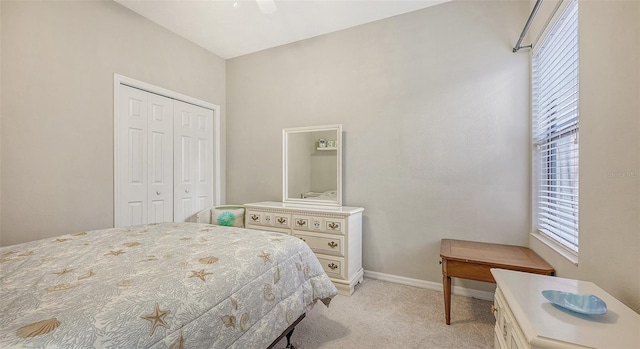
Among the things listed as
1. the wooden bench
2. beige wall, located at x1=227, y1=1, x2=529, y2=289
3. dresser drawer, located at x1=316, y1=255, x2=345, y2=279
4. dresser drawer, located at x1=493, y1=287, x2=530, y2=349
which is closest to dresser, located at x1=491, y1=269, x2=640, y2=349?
dresser drawer, located at x1=493, y1=287, x2=530, y2=349

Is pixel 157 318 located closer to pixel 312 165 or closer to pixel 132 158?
pixel 312 165

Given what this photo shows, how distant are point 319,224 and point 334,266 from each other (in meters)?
0.43

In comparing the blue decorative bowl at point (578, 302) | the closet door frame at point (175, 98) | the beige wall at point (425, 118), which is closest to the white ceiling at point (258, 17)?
the beige wall at point (425, 118)

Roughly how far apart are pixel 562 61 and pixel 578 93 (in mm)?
433

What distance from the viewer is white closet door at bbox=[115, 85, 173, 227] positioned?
2549 millimetres

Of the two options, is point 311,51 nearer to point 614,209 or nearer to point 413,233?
point 413,233

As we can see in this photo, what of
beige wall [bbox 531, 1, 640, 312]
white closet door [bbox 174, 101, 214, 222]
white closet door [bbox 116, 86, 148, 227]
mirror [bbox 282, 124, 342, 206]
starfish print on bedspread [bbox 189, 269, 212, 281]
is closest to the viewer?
beige wall [bbox 531, 1, 640, 312]

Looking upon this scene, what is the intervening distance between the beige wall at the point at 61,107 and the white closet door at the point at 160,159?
348mm

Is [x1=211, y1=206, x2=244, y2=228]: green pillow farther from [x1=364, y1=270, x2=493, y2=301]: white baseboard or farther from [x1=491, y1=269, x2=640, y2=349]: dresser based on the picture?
[x1=491, y1=269, x2=640, y2=349]: dresser

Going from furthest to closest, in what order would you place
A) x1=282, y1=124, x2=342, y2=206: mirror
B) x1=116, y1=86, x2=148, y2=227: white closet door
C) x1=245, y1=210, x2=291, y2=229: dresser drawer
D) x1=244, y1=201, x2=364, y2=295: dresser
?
1. x1=282, y1=124, x2=342, y2=206: mirror
2. x1=245, y1=210, x2=291, y2=229: dresser drawer
3. x1=116, y1=86, x2=148, y2=227: white closet door
4. x1=244, y1=201, x2=364, y2=295: dresser

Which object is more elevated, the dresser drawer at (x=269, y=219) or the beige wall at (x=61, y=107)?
the beige wall at (x=61, y=107)

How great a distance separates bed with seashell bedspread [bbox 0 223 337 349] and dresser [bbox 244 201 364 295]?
74cm

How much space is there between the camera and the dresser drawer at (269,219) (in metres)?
2.71

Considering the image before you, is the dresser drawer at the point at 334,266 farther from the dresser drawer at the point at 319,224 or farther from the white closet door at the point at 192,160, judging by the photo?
the white closet door at the point at 192,160
